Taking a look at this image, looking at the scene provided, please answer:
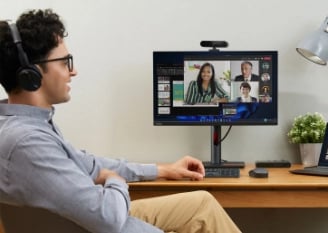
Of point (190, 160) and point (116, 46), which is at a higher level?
point (116, 46)

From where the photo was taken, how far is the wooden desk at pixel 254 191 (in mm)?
2070

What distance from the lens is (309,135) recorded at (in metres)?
Result: 2.56

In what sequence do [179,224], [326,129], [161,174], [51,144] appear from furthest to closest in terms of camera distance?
1. [326,129]
2. [161,174]
3. [179,224]
4. [51,144]

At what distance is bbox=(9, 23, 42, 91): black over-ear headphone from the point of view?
149cm

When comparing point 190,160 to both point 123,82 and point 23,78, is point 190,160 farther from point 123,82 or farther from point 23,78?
point 23,78

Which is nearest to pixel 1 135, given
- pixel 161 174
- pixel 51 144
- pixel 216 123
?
pixel 51 144

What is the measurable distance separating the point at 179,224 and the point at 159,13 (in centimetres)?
133

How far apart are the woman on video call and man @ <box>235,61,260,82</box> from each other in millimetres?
106

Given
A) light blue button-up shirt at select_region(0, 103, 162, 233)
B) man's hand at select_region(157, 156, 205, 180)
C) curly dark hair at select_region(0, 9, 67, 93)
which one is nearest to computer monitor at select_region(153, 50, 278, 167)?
man's hand at select_region(157, 156, 205, 180)

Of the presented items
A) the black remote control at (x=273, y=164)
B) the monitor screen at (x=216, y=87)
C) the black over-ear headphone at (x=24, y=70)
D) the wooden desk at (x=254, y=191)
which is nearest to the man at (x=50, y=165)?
the black over-ear headphone at (x=24, y=70)

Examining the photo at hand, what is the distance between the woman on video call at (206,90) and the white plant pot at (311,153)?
1.52 ft

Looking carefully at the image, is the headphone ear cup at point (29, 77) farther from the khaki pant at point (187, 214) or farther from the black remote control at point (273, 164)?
the black remote control at point (273, 164)

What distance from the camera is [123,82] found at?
2746mm

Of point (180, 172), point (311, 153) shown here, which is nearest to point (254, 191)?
point (180, 172)
